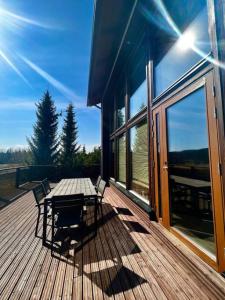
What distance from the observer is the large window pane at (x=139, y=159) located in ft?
12.2

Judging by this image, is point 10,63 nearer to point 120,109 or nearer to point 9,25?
point 9,25

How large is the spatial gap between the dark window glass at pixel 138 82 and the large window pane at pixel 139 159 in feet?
1.76

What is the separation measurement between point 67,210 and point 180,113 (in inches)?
83.6

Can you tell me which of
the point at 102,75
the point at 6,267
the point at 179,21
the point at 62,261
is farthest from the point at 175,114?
the point at 102,75

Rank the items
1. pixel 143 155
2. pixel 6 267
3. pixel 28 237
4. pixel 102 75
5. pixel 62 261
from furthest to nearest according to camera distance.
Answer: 1. pixel 102 75
2. pixel 143 155
3. pixel 28 237
4. pixel 62 261
5. pixel 6 267

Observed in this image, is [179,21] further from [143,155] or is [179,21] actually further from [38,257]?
[38,257]

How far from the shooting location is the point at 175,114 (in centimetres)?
246

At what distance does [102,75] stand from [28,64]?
324 centimetres

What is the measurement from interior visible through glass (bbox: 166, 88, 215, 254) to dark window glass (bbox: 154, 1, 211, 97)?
1.48 ft

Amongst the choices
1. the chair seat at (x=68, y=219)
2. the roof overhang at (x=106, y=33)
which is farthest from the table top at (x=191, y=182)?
the roof overhang at (x=106, y=33)

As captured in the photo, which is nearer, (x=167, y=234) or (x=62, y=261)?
(x=62, y=261)

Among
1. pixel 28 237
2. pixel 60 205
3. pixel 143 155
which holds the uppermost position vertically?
pixel 143 155

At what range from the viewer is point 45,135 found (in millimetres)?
14359

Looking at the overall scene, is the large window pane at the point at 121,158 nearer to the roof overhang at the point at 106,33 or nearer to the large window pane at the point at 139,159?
the large window pane at the point at 139,159
